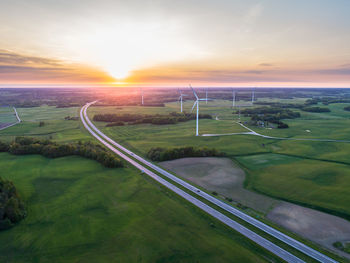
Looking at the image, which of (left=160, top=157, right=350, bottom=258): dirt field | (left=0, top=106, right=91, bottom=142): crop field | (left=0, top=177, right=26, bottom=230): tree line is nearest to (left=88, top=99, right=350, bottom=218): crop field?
(left=160, top=157, right=350, bottom=258): dirt field

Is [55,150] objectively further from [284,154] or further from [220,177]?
[284,154]

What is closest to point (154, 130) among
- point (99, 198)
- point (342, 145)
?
point (99, 198)

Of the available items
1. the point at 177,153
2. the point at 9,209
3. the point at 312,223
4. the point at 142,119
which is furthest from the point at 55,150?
the point at 312,223

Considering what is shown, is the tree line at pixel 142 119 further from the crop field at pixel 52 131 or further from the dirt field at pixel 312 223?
the dirt field at pixel 312 223

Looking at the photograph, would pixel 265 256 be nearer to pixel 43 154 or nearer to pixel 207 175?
pixel 207 175

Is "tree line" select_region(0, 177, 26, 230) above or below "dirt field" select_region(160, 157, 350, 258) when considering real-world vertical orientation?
above

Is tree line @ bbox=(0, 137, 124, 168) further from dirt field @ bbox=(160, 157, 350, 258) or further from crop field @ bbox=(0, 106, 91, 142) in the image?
dirt field @ bbox=(160, 157, 350, 258)

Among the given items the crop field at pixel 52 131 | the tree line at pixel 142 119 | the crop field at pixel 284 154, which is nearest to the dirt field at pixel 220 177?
the crop field at pixel 284 154
